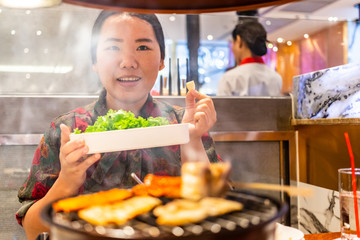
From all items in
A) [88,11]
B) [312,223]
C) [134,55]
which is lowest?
[312,223]

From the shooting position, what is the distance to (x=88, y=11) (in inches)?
95.5

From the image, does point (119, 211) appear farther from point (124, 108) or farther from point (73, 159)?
point (124, 108)

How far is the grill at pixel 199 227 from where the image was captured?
26.7 inches

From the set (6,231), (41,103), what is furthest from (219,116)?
(6,231)

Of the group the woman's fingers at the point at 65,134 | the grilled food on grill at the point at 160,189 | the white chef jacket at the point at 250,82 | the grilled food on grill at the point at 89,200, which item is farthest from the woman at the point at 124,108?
the white chef jacket at the point at 250,82

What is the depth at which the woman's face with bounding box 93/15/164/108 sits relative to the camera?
1652 millimetres

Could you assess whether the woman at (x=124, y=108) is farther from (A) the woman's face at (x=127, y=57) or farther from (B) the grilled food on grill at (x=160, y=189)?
(B) the grilled food on grill at (x=160, y=189)

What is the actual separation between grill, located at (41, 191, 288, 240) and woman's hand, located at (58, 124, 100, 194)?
1.19 feet

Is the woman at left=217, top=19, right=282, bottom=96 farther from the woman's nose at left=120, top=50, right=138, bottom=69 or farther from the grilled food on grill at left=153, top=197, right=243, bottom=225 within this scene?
the grilled food on grill at left=153, top=197, right=243, bottom=225

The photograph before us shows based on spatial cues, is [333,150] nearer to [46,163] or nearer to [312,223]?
[312,223]

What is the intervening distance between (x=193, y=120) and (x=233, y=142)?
63 centimetres

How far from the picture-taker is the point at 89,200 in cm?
92

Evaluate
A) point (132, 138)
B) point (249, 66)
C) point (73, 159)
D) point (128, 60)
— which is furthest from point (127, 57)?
point (249, 66)

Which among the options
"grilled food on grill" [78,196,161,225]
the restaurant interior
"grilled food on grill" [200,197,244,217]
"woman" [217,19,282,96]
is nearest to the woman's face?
the restaurant interior
